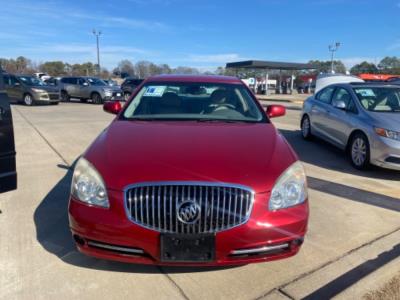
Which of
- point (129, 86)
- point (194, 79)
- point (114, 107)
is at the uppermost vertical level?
point (194, 79)

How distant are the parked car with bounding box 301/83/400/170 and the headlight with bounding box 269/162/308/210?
11.6 ft

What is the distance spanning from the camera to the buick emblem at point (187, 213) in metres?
2.40

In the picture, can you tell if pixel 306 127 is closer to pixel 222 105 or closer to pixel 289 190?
pixel 222 105

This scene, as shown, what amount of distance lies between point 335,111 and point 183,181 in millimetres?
5803

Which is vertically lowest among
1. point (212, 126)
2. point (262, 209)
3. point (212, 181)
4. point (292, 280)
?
point (292, 280)

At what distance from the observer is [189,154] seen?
282 cm

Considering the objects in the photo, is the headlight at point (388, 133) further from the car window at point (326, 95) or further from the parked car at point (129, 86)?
the parked car at point (129, 86)

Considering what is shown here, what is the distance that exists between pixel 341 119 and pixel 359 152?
0.98 metres

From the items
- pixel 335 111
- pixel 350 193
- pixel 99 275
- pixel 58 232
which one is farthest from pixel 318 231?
pixel 335 111

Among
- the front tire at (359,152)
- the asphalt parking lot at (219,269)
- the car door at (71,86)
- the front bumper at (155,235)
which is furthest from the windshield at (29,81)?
the front bumper at (155,235)

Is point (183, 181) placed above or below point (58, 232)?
above

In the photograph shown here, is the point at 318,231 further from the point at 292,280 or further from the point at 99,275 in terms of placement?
the point at 99,275

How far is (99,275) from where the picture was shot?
283cm

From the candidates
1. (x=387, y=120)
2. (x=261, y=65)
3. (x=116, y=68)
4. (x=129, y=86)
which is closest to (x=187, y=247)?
(x=387, y=120)
